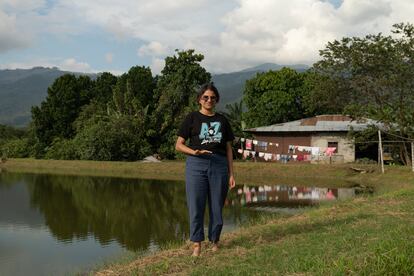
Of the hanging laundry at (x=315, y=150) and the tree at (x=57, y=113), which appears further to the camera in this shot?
the tree at (x=57, y=113)

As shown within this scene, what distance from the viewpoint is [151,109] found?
118 feet

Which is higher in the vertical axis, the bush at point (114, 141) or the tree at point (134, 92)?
the tree at point (134, 92)

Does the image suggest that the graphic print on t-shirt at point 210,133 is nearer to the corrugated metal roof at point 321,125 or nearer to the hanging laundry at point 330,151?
the hanging laundry at point 330,151

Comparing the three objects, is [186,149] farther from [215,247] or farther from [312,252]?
[312,252]

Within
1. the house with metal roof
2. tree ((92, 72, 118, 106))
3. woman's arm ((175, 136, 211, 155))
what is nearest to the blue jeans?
woman's arm ((175, 136, 211, 155))

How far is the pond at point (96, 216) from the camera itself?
856 cm

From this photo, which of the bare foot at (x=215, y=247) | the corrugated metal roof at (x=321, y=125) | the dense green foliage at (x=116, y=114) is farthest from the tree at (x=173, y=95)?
the bare foot at (x=215, y=247)

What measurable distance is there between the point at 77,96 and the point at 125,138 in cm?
1048

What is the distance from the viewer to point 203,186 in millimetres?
5207

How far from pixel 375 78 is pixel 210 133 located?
709 inches

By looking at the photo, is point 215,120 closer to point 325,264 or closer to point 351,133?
point 325,264

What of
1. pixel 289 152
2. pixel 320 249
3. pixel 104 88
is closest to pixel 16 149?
pixel 104 88

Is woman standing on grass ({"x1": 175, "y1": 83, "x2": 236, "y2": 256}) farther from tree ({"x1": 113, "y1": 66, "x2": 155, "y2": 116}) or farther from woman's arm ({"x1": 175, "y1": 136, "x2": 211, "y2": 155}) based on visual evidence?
tree ({"x1": 113, "y1": 66, "x2": 155, "y2": 116})

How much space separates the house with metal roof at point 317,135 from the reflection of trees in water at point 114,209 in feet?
34.1
